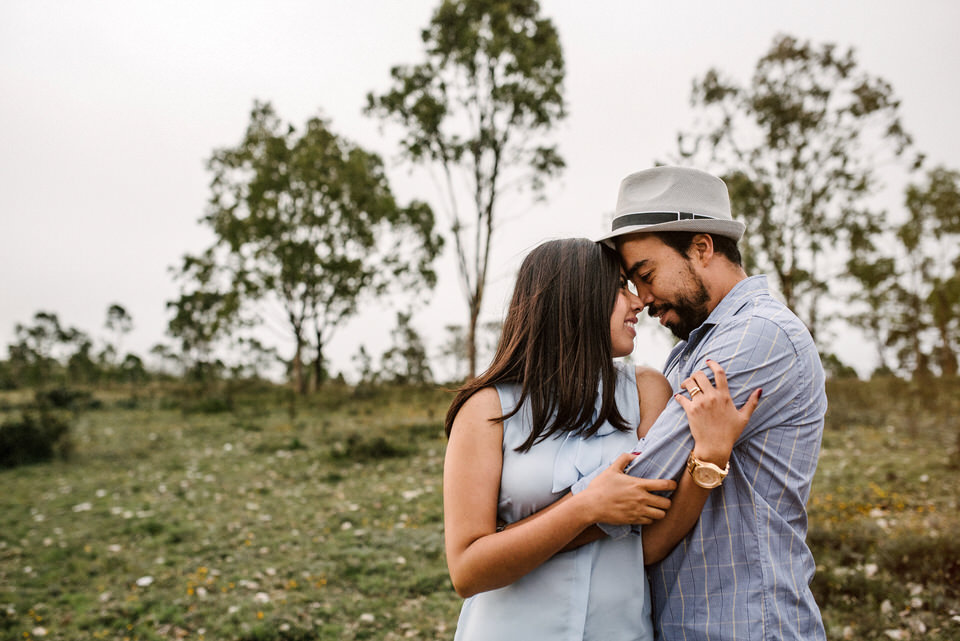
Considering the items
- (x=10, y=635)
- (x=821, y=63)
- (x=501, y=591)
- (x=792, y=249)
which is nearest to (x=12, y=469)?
(x=10, y=635)

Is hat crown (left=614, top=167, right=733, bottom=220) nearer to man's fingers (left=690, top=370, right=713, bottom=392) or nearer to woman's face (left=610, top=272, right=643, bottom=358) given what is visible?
woman's face (left=610, top=272, right=643, bottom=358)

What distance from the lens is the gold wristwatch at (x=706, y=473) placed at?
1.88 meters

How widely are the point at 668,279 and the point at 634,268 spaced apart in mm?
132

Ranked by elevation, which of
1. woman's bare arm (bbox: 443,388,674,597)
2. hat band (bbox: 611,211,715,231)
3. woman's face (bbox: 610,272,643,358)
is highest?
hat band (bbox: 611,211,715,231)

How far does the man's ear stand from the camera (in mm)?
2475

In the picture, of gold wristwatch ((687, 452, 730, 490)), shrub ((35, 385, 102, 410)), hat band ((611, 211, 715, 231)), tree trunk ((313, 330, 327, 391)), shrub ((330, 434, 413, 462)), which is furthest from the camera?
tree trunk ((313, 330, 327, 391))

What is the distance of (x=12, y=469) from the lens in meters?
11.6

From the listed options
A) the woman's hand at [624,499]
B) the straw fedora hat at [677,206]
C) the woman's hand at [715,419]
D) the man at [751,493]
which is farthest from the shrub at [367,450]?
the woman's hand at [715,419]

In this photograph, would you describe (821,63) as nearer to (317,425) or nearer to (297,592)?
(317,425)

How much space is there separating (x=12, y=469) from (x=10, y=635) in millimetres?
7705

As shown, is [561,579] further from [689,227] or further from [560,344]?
[689,227]

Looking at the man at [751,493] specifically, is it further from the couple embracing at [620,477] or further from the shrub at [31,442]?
the shrub at [31,442]

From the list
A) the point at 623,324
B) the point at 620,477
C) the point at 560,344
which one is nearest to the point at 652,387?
the point at 623,324

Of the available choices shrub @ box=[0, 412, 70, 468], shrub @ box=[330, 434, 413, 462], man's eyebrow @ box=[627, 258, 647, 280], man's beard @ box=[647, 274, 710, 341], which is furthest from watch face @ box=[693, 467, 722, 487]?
shrub @ box=[0, 412, 70, 468]
